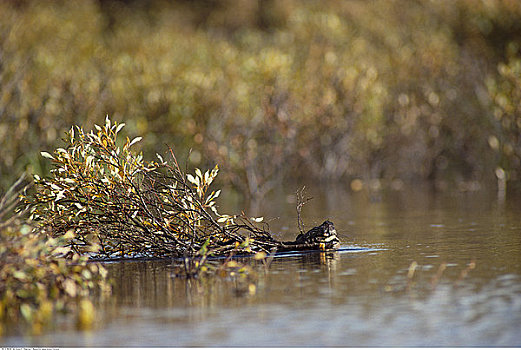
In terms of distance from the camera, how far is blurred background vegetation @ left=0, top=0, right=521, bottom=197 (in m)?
32.3

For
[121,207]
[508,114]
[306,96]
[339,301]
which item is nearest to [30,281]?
[339,301]

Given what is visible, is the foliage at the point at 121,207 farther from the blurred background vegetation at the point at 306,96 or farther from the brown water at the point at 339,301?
the blurred background vegetation at the point at 306,96

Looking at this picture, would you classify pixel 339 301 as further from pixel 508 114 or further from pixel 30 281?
pixel 508 114

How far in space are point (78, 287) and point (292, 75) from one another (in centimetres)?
2560

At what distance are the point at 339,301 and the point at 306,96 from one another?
2717 cm

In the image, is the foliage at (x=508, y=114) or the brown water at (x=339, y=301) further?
the foliage at (x=508, y=114)

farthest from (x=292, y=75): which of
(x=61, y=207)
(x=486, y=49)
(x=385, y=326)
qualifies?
(x=385, y=326)

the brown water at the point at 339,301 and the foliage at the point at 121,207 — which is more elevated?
the foliage at the point at 121,207

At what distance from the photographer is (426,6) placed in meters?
41.8

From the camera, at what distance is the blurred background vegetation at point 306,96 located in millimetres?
32281

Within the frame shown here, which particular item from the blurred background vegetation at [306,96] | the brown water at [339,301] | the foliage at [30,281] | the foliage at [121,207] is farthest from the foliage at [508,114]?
the foliage at [30,281]

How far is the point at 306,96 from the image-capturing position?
3762 centimetres

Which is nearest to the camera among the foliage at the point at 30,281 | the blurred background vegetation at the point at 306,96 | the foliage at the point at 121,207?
the foliage at the point at 30,281

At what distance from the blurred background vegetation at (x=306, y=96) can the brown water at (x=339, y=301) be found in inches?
548
